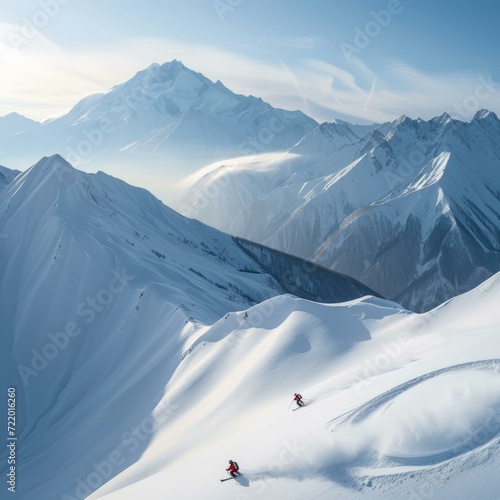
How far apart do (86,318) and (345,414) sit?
54.6 metres

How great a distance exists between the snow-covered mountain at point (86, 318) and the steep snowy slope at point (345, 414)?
3.79 meters

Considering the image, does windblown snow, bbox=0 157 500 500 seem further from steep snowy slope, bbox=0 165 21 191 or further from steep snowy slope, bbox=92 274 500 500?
steep snowy slope, bbox=0 165 21 191

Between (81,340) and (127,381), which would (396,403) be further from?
(81,340)

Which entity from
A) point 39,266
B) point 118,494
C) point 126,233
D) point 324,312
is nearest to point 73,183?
point 126,233

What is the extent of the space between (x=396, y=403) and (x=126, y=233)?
273 feet

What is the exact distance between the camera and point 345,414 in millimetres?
19812

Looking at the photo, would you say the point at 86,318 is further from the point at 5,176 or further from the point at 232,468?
the point at 5,176

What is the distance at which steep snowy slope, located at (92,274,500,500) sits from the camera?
16109 millimetres

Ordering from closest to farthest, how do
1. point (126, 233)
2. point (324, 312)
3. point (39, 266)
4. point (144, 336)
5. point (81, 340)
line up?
point (324, 312) → point (144, 336) → point (81, 340) → point (39, 266) → point (126, 233)

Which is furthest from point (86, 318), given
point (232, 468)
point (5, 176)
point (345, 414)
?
point (5, 176)

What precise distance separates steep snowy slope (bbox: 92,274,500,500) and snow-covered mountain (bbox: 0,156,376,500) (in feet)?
12.4

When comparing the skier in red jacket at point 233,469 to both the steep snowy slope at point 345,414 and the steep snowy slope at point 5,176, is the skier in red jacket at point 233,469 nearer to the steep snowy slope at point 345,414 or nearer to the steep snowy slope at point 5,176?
the steep snowy slope at point 345,414

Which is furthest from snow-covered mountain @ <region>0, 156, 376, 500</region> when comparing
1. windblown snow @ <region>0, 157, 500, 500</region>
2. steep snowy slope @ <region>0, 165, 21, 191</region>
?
steep snowy slope @ <region>0, 165, 21, 191</region>

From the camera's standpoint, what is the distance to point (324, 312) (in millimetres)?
41344
